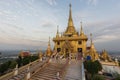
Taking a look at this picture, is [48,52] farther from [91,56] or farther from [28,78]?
[28,78]

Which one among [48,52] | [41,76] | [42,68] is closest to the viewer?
[41,76]

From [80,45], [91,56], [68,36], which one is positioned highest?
[68,36]

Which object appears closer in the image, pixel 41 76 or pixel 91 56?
pixel 41 76

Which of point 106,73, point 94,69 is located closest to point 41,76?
point 94,69

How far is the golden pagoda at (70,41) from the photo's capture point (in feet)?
87.1

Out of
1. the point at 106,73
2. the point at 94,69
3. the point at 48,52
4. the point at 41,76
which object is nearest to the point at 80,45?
the point at 48,52

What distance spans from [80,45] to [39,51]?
9.18 m

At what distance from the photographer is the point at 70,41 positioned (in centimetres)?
2803

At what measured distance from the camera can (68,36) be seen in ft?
98.1

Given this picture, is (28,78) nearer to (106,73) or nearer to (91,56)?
(106,73)

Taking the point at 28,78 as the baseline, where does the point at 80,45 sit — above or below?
above

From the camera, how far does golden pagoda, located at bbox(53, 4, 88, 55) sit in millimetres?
26562

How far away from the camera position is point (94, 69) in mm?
15766

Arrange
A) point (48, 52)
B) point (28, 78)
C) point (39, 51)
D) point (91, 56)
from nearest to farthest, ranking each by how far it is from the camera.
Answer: point (28, 78) → point (91, 56) → point (39, 51) → point (48, 52)
